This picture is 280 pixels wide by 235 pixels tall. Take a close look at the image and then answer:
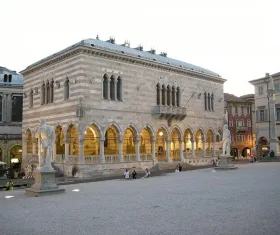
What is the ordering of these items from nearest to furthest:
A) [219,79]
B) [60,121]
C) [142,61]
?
[60,121]
[142,61]
[219,79]

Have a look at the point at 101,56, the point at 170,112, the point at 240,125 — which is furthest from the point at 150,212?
the point at 240,125

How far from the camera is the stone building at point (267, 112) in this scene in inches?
1845

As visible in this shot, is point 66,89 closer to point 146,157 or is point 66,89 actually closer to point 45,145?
point 146,157

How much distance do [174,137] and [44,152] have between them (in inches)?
1013

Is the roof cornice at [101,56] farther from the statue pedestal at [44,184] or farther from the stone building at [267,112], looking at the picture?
the statue pedestal at [44,184]

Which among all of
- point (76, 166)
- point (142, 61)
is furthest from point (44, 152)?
point (142, 61)

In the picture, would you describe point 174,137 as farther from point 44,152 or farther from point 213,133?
point 44,152

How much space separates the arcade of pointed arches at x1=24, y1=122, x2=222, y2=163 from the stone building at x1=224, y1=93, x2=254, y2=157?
17805 mm

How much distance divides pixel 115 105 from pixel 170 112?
24.8 feet

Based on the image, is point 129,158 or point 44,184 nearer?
point 44,184

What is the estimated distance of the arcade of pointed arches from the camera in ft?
103

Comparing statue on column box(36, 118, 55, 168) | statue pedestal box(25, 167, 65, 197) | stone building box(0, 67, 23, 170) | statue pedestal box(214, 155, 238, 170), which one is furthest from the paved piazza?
stone building box(0, 67, 23, 170)

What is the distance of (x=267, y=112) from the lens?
50969mm

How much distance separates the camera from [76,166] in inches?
1184
